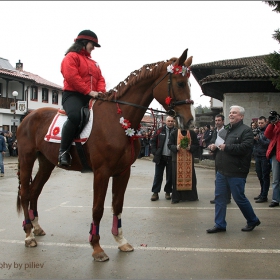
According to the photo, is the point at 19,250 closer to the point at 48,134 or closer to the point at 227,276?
the point at 48,134

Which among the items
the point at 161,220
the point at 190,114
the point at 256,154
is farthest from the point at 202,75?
the point at 190,114

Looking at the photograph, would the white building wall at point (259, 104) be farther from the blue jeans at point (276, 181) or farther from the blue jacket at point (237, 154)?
the blue jacket at point (237, 154)

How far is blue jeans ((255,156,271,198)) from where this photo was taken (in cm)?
788

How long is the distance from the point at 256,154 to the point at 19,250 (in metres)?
5.97

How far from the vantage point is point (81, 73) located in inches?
183

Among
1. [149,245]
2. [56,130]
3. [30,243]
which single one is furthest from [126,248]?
[56,130]

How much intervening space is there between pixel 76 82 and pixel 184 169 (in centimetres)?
447

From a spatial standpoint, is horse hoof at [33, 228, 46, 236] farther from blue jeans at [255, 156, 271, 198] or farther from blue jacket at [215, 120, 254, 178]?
blue jeans at [255, 156, 271, 198]

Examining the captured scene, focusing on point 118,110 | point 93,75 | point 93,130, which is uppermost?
point 93,75

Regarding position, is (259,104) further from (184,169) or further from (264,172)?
(184,169)

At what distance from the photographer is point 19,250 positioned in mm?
4484

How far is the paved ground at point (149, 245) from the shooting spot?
12.3 ft

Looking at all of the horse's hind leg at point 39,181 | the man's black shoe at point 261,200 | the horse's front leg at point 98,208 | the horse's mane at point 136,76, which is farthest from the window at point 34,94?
the horse's front leg at point 98,208

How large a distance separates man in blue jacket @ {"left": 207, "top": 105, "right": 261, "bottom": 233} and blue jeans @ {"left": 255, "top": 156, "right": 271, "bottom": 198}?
107 inches
